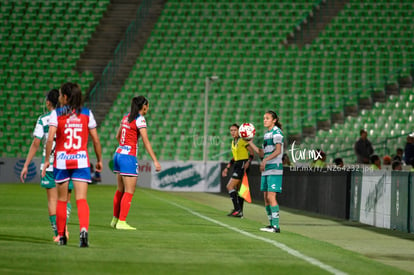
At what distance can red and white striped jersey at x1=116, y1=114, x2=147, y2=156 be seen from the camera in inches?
534

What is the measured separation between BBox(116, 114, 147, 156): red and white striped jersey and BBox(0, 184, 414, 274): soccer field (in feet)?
4.24

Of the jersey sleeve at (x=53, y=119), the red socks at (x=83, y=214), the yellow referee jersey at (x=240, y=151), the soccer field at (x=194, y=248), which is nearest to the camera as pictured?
the soccer field at (x=194, y=248)

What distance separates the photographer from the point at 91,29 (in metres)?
47.0

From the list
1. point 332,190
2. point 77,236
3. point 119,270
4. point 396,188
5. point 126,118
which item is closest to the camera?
point 119,270

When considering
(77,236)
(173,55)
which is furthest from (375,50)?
(77,236)

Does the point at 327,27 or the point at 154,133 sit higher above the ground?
the point at 327,27

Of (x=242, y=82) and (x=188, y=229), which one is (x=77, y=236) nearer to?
(x=188, y=229)

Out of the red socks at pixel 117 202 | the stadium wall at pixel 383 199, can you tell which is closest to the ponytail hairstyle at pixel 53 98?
the red socks at pixel 117 202

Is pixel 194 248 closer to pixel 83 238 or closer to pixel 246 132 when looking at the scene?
pixel 83 238

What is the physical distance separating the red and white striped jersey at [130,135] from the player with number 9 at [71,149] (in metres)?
3.20

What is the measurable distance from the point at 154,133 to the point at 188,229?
26532mm

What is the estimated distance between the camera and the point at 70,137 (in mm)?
10250

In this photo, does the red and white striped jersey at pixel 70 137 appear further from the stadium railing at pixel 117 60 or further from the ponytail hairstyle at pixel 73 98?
the stadium railing at pixel 117 60

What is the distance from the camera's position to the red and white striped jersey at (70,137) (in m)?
10.2
